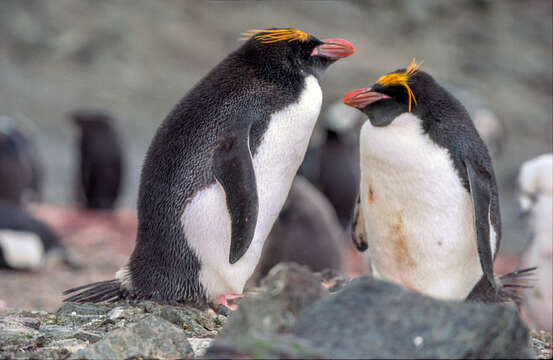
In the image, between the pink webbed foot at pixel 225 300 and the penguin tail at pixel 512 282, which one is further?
the penguin tail at pixel 512 282

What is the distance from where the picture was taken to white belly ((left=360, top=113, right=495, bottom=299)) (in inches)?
126

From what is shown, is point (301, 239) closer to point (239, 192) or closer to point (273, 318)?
point (239, 192)

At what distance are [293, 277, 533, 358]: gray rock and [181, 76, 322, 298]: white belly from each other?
3.80ft

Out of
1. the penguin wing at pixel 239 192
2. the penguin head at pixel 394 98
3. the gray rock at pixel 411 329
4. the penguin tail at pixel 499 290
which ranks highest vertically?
the penguin head at pixel 394 98

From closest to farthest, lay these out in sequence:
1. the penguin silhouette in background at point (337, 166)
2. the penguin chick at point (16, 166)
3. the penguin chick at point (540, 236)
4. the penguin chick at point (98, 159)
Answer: the penguin chick at point (540, 236) < the penguin chick at point (16, 166) < the penguin silhouette in background at point (337, 166) < the penguin chick at point (98, 159)

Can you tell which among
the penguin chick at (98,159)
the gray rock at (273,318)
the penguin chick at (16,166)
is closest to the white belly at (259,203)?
the gray rock at (273,318)

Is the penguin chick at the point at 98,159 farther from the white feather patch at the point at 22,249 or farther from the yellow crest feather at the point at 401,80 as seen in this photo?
the yellow crest feather at the point at 401,80

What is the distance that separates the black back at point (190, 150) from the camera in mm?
3195

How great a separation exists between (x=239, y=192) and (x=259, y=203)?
182 mm

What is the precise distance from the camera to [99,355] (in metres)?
2.28

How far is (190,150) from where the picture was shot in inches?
126

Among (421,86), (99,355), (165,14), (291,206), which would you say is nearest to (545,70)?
(165,14)

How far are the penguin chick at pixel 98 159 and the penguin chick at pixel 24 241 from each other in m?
4.19

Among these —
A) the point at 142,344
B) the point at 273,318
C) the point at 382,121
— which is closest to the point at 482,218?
the point at 382,121
